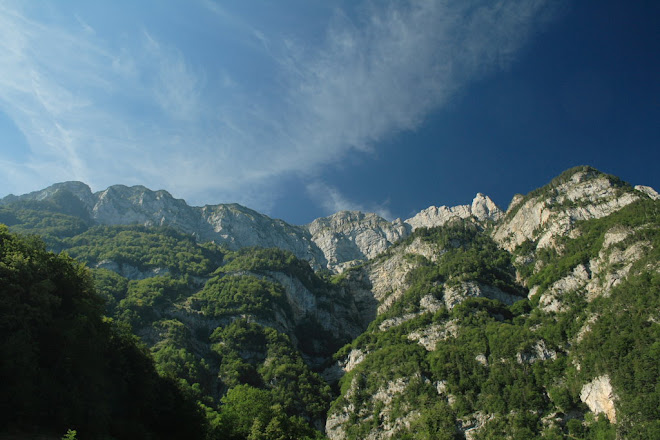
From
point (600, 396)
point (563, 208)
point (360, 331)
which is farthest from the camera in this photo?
point (360, 331)

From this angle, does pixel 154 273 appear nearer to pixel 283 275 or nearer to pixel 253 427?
pixel 283 275

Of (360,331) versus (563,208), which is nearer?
(563,208)

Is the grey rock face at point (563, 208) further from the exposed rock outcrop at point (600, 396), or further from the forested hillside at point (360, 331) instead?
the exposed rock outcrop at point (600, 396)

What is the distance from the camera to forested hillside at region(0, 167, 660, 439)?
42719mm

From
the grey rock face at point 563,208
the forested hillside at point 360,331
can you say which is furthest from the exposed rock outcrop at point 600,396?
the grey rock face at point 563,208

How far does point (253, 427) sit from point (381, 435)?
5060cm

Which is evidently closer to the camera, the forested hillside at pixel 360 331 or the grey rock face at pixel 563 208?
the forested hillside at pixel 360 331

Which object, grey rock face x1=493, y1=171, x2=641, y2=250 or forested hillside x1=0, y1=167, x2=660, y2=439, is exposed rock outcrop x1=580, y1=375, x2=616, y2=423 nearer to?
forested hillside x1=0, y1=167, x2=660, y2=439

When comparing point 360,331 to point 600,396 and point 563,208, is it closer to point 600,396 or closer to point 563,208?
point 563,208

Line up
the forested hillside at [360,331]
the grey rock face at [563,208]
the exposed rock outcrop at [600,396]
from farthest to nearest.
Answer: the grey rock face at [563,208] < the exposed rock outcrop at [600,396] < the forested hillside at [360,331]

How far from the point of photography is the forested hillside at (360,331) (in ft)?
140

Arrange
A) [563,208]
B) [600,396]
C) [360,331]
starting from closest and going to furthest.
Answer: [600,396], [563,208], [360,331]

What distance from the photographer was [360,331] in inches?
6393

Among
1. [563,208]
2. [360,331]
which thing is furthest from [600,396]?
[360,331]
